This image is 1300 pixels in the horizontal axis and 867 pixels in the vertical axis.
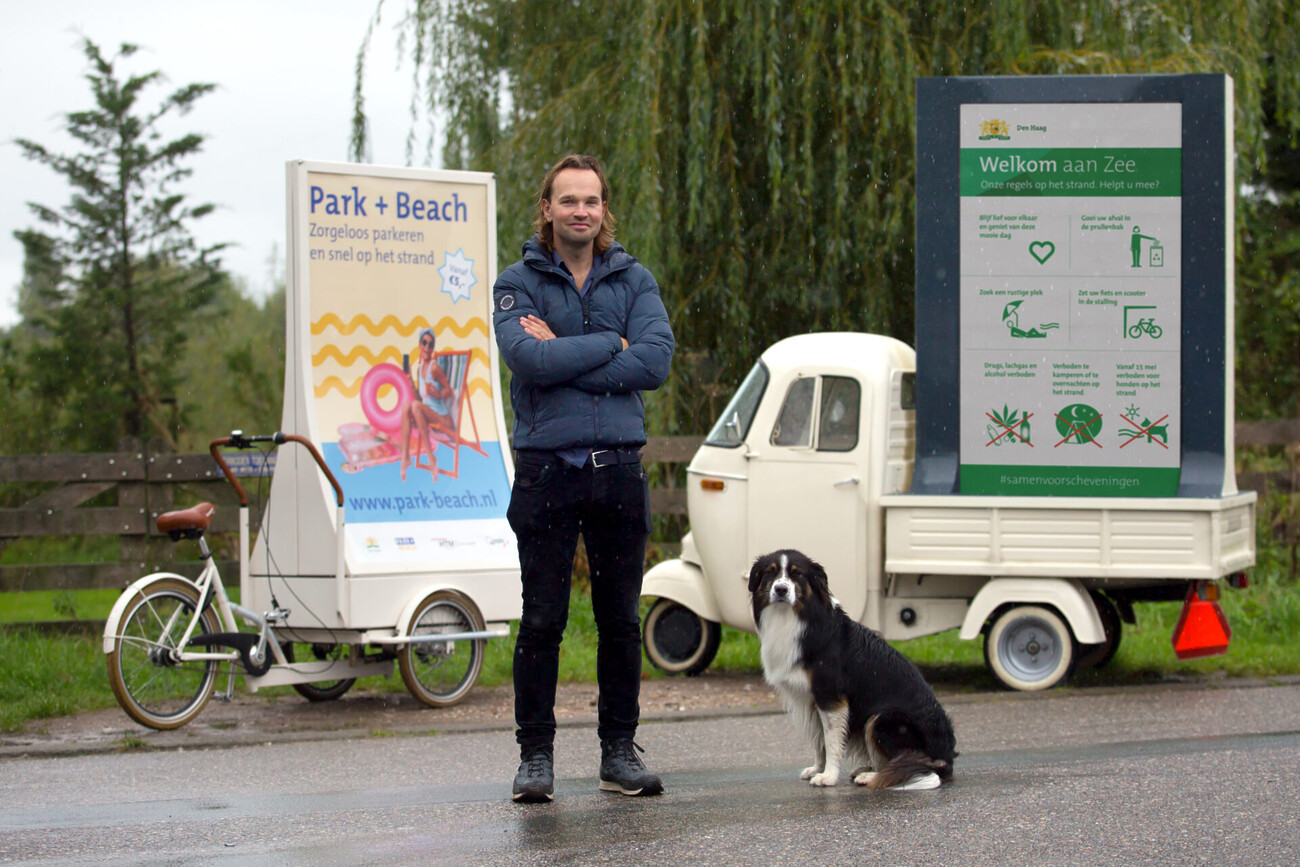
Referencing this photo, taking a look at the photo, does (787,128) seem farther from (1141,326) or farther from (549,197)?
(549,197)

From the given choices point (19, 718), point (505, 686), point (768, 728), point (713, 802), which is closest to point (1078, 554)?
point (768, 728)

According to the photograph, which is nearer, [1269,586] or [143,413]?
[1269,586]

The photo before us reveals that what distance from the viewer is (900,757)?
5.66 m

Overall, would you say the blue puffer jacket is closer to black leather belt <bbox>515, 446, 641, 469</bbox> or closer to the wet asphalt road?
black leather belt <bbox>515, 446, 641, 469</bbox>

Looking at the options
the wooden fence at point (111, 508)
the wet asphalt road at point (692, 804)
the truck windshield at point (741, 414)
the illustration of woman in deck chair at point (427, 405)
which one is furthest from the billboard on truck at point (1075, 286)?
the wooden fence at point (111, 508)

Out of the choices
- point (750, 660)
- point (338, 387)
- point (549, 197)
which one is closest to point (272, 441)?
point (338, 387)

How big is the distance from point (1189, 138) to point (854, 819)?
558cm

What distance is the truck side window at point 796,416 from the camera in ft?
30.9

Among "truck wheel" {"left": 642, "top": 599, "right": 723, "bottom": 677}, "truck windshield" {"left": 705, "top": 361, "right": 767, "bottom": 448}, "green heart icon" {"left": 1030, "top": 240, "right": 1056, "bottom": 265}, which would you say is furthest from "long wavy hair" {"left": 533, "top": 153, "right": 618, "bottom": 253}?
"truck wheel" {"left": 642, "top": 599, "right": 723, "bottom": 677}

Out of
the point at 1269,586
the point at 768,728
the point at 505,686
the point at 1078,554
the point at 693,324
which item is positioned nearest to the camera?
the point at 768,728

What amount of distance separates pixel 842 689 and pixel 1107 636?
4.25 metres

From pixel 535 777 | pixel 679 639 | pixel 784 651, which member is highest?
pixel 784 651

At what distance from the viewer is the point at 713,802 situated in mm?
5383

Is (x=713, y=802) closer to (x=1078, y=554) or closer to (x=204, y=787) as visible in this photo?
(x=204, y=787)
